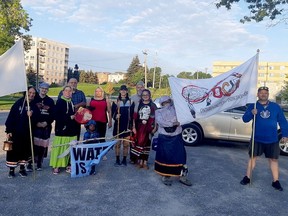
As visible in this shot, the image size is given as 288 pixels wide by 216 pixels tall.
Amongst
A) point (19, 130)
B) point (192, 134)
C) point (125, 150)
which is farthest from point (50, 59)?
point (19, 130)

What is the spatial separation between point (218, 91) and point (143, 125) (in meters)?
1.76

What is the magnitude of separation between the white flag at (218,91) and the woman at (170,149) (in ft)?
1.21

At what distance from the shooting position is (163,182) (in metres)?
5.93

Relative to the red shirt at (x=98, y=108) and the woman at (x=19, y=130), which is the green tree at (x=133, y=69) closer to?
the red shirt at (x=98, y=108)

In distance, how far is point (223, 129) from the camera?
9609mm

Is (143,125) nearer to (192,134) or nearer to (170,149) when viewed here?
(170,149)

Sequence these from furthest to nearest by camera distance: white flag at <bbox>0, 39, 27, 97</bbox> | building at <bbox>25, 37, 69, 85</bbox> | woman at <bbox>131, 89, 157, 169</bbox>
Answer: building at <bbox>25, 37, 69, 85</bbox>, woman at <bbox>131, 89, 157, 169</bbox>, white flag at <bbox>0, 39, 27, 97</bbox>

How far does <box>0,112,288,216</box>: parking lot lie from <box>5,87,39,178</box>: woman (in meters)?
0.28

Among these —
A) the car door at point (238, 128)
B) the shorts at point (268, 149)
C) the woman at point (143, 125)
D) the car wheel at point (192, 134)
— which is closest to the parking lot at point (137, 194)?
the woman at point (143, 125)

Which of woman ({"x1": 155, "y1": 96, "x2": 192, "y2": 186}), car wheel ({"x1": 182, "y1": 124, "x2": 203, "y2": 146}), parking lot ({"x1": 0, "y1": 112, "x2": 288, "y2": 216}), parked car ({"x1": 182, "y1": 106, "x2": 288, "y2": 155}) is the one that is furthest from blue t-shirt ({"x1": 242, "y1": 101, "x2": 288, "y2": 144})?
car wheel ({"x1": 182, "y1": 124, "x2": 203, "y2": 146})

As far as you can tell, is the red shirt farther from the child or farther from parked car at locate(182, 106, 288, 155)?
parked car at locate(182, 106, 288, 155)

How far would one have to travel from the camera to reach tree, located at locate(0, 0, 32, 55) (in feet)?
77.6

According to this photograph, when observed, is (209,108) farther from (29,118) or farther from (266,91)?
(29,118)

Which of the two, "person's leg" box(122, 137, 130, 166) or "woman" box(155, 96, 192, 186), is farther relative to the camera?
"person's leg" box(122, 137, 130, 166)
